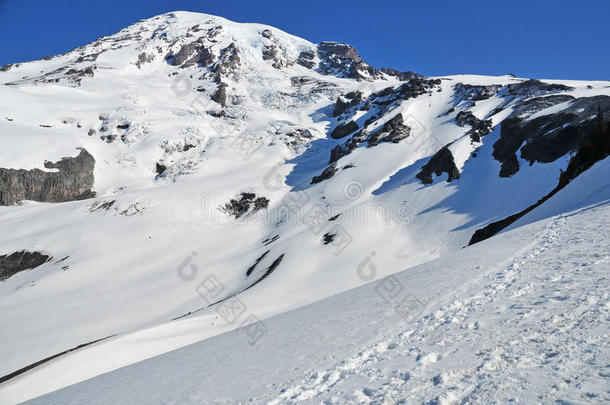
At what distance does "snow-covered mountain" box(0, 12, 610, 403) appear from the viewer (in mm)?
17688

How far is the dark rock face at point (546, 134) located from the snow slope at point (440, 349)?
41934 mm

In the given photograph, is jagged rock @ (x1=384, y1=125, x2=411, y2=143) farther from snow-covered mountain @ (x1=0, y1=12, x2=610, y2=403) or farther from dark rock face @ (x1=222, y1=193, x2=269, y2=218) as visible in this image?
dark rock face @ (x1=222, y1=193, x2=269, y2=218)

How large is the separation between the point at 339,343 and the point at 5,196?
9716 cm

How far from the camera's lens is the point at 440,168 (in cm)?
5469

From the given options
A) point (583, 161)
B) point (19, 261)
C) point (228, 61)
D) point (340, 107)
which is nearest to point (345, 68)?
point (228, 61)

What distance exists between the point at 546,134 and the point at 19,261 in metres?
84.6

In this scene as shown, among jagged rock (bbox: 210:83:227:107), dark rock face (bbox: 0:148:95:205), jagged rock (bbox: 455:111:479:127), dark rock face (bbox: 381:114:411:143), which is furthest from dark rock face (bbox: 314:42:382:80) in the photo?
dark rock face (bbox: 0:148:95:205)

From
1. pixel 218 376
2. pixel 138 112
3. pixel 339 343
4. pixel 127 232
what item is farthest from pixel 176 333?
pixel 138 112

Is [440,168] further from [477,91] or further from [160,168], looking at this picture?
[160,168]

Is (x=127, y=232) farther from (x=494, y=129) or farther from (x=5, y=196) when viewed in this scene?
(x=494, y=129)

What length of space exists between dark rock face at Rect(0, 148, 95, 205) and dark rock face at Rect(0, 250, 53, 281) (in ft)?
101

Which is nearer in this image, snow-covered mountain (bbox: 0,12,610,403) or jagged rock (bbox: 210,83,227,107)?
snow-covered mountain (bbox: 0,12,610,403)

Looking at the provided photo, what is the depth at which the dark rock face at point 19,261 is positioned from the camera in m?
52.2

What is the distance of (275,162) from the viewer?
92.4 meters
